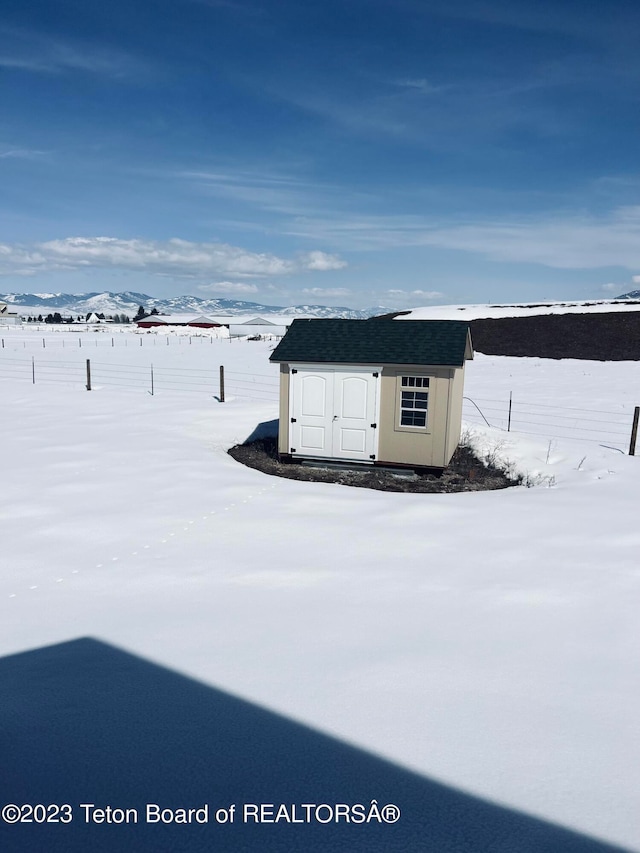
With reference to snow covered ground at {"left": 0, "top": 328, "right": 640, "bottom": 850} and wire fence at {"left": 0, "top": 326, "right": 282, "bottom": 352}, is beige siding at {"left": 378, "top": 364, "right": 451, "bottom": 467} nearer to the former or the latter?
snow covered ground at {"left": 0, "top": 328, "right": 640, "bottom": 850}

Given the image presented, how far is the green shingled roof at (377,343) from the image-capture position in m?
13.2

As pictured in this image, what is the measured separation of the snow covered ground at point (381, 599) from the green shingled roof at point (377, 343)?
3257 millimetres

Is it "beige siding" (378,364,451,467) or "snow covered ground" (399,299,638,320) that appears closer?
"beige siding" (378,364,451,467)

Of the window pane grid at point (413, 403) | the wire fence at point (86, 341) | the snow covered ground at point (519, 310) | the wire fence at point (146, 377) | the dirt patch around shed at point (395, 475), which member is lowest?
the dirt patch around shed at point (395, 475)

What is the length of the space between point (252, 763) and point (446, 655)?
2281mm

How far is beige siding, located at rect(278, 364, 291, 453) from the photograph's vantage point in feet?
47.2

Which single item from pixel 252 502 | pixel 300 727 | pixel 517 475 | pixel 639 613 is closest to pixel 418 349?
pixel 517 475

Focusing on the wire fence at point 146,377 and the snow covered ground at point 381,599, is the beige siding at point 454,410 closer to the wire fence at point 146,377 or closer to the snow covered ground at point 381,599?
the snow covered ground at point 381,599

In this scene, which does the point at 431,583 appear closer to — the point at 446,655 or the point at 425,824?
the point at 446,655

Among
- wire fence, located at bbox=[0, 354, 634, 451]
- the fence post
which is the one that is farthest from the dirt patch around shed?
wire fence, located at bbox=[0, 354, 634, 451]

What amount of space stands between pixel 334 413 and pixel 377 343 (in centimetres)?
198

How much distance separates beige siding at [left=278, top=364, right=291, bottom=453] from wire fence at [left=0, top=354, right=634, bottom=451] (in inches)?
250

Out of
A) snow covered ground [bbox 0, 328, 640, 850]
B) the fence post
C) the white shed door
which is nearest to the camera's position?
snow covered ground [bbox 0, 328, 640, 850]

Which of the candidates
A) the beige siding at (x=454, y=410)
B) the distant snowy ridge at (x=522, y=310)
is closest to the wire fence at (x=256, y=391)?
the beige siding at (x=454, y=410)
